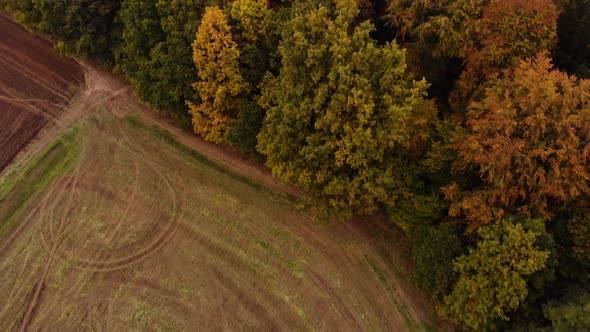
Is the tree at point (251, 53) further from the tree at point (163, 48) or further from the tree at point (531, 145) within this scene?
the tree at point (531, 145)

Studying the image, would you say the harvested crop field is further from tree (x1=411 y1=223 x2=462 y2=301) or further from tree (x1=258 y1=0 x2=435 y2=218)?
tree (x1=411 y1=223 x2=462 y2=301)

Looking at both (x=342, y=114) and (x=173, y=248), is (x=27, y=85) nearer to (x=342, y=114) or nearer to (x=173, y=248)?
(x=173, y=248)

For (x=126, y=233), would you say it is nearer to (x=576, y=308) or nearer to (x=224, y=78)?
(x=224, y=78)

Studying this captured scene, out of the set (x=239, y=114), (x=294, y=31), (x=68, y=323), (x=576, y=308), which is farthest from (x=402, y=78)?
(x=68, y=323)

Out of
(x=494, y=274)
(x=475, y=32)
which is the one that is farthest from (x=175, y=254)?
(x=475, y=32)

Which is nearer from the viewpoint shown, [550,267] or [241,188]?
[550,267]

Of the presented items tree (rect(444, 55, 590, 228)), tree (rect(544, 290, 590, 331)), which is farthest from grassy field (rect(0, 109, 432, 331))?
tree (rect(444, 55, 590, 228))

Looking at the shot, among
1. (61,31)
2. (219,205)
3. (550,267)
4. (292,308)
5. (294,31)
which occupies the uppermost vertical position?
(294,31)

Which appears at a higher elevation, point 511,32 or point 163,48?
point 511,32
